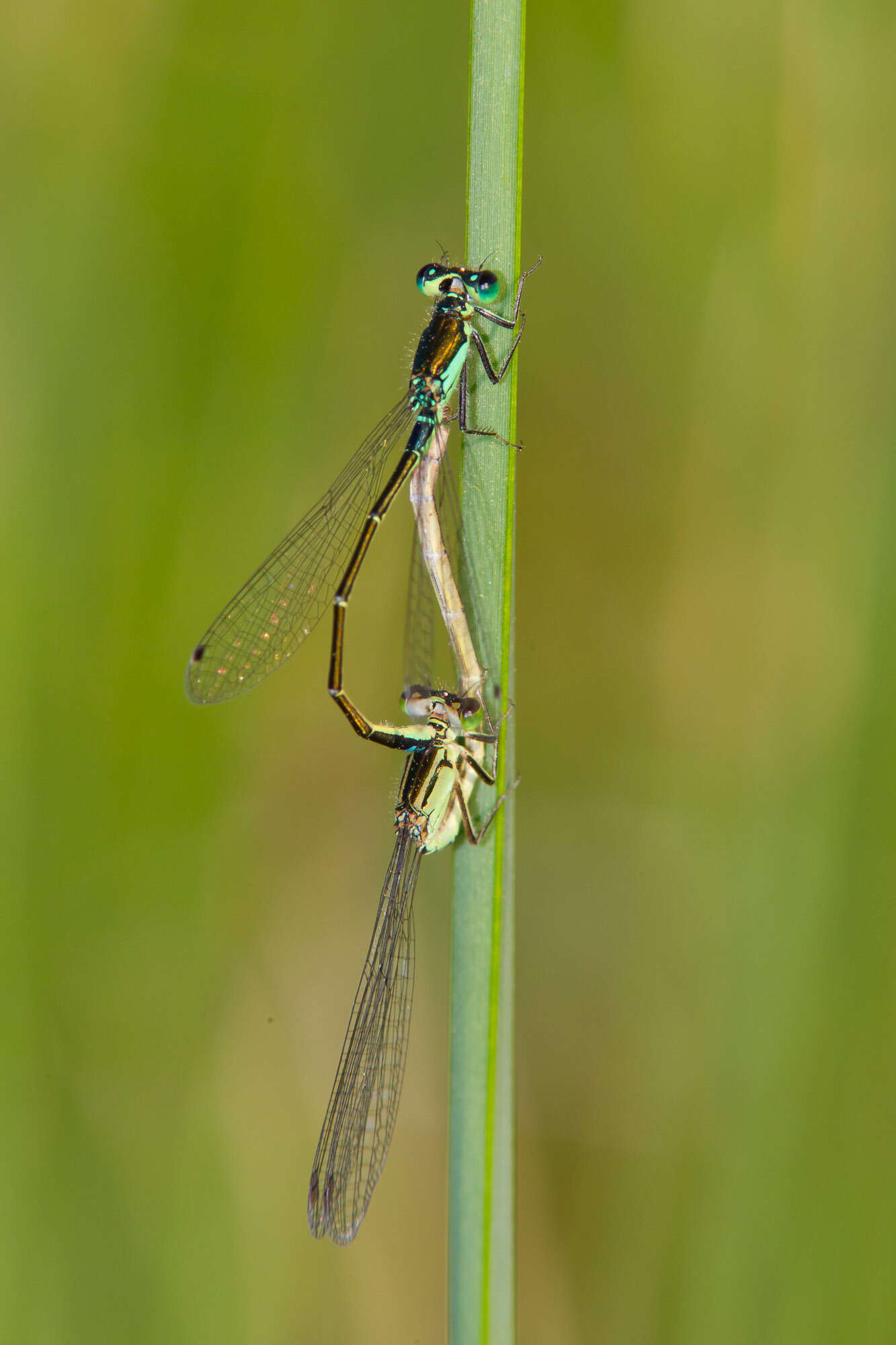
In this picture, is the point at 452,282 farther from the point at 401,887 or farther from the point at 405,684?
the point at 401,887

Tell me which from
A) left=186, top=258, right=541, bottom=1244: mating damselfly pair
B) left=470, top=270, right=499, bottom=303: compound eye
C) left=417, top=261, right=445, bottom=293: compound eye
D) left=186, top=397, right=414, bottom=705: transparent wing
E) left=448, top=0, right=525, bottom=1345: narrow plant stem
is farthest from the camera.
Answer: left=186, top=397, right=414, bottom=705: transparent wing

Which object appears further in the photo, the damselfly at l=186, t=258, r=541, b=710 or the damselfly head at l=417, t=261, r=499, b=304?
the damselfly at l=186, t=258, r=541, b=710

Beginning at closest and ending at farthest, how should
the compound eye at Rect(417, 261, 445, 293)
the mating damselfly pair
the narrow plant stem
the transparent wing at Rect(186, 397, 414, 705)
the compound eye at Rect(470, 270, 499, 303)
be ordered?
the narrow plant stem < the compound eye at Rect(470, 270, 499, 303) < the mating damselfly pair < the compound eye at Rect(417, 261, 445, 293) < the transparent wing at Rect(186, 397, 414, 705)

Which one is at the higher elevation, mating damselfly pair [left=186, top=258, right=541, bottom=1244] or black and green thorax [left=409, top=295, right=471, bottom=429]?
black and green thorax [left=409, top=295, right=471, bottom=429]

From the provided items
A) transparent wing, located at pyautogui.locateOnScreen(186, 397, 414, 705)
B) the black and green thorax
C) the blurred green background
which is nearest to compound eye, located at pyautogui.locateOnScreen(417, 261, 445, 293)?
the black and green thorax

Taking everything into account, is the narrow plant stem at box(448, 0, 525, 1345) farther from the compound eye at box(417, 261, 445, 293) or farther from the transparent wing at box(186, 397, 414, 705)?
the transparent wing at box(186, 397, 414, 705)

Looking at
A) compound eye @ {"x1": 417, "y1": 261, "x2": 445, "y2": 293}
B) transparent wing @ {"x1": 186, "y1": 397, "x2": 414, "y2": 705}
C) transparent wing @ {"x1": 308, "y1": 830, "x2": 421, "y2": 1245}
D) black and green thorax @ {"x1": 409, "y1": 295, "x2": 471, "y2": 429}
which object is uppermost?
compound eye @ {"x1": 417, "y1": 261, "x2": 445, "y2": 293}

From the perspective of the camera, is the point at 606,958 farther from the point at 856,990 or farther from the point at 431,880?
the point at 856,990

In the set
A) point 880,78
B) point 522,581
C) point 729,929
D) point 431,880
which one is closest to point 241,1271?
point 431,880
